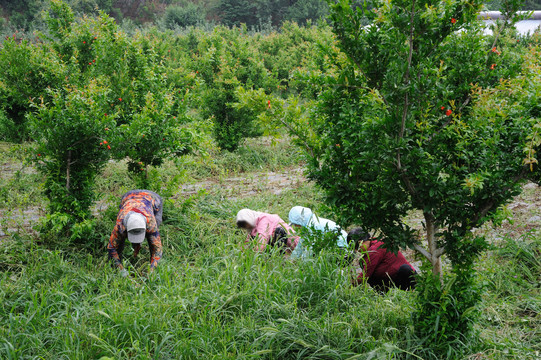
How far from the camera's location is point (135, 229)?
441cm

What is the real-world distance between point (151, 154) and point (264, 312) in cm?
Answer: 296

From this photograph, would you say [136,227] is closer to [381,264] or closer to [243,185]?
[381,264]

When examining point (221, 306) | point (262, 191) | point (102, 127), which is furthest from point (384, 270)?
point (262, 191)

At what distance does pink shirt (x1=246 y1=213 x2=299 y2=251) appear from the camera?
185 inches

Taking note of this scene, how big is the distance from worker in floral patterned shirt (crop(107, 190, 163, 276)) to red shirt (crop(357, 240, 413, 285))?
221cm

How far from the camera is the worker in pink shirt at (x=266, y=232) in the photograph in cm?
471

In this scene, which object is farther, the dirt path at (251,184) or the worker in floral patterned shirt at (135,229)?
the dirt path at (251,184)

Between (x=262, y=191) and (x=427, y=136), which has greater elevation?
(x=427, y=136)

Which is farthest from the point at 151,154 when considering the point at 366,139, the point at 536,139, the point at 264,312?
the point at 536,139

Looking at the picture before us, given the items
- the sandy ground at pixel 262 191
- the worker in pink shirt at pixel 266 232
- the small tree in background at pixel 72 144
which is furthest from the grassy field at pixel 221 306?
the small tree in background at pixel 72 144

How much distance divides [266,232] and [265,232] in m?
0.03

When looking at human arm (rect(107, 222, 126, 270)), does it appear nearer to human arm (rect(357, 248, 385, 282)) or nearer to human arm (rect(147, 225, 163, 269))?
human arm (rect(147, 225, 163, 269))

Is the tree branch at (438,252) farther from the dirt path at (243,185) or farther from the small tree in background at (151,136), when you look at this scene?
the dirt path at (243,185)

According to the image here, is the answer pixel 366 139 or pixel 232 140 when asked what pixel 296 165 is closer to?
pixel 232 140
